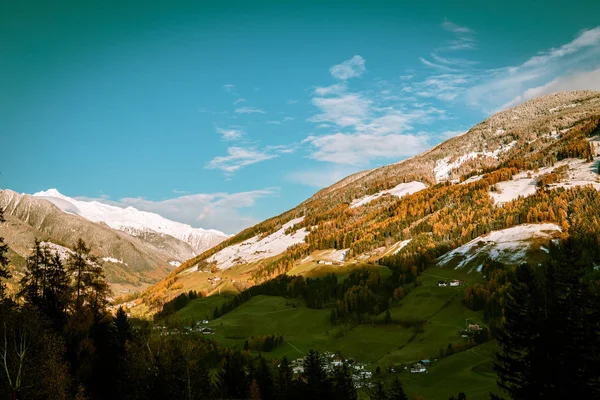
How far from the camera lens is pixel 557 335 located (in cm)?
4028

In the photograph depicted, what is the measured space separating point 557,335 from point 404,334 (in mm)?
102542

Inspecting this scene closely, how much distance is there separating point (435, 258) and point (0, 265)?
590 ft

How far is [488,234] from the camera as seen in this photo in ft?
634

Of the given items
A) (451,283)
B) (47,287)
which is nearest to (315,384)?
(47,287)

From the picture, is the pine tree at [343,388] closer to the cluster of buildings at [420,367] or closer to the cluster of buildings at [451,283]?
the cluster of buildings at [420,367]

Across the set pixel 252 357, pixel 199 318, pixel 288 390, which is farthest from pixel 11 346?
pixel 199 318

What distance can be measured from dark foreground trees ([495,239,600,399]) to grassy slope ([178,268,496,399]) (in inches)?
1785

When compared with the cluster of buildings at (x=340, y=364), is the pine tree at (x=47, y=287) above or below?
above

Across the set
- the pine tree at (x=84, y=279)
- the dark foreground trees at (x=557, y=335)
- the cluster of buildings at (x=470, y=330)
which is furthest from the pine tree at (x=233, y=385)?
the cluster of buildings at (x=470, y=330)

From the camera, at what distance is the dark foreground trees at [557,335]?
38.8 metres

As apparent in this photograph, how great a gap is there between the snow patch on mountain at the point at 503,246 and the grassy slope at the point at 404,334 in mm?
8809

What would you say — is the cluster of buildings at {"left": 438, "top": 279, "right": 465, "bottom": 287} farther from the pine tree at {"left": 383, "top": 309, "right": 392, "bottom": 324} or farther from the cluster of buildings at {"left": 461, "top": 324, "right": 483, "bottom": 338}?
the cluster of buildings at {"left": 461, "top": 324, "right": 483, "bottom": 338}

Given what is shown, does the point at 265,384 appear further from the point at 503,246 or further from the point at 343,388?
the point at 503,246

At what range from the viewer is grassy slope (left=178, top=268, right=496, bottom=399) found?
320ft
